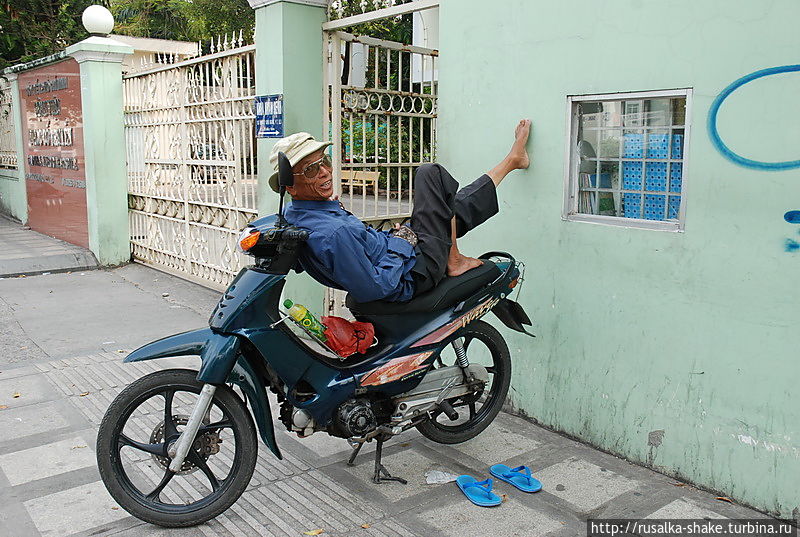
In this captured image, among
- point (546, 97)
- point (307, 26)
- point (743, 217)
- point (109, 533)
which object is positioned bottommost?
point (109, 533)

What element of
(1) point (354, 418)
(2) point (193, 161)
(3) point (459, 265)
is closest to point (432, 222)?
(3) point (459, 265)

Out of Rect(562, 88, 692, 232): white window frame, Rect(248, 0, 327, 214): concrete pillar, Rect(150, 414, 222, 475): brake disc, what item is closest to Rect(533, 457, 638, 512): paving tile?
Rect(562, 88, 692, 232): white window frame

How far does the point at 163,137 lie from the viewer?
8.08 meters

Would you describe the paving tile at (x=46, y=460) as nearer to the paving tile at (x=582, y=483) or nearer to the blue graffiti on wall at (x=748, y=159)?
the paving tile at (x=582, y=483)

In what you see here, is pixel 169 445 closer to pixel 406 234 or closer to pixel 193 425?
pixel 193 425

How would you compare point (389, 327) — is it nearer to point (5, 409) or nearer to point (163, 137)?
point (5, 409)

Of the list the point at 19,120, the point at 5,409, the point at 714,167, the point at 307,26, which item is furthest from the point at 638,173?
the point at 19,120

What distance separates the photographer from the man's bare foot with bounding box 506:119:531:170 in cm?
404

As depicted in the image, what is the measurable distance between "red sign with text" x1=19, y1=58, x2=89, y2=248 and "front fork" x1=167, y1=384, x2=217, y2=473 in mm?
7101

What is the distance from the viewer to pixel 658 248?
3508mm

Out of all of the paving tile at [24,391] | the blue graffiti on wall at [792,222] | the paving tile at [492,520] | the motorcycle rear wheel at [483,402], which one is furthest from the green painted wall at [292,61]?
the blue graffiti on wall at [792,222]

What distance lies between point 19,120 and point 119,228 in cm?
441

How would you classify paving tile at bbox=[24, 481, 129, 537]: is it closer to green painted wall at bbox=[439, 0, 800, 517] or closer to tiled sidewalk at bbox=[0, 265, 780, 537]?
tiled sidewalk at bbox=[0, 265, 780, 537]

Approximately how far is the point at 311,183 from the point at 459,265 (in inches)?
35.0
